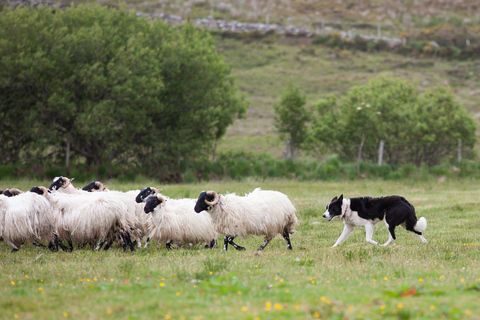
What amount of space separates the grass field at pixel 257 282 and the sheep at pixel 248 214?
1.70ft

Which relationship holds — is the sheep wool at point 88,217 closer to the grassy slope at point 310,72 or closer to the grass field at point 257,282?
the grass field at point 257,282

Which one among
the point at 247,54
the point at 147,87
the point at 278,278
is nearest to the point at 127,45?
the point at 147,87

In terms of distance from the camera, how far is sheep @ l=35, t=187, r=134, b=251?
1152 cm

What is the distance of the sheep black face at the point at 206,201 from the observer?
457 inches

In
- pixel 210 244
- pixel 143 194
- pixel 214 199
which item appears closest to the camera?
pixel 214 199

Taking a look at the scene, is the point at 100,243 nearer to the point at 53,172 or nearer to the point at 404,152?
the point at 53,172

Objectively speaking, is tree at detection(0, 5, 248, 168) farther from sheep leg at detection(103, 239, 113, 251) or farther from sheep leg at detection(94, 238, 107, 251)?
sheep leg at detection(94, 238, 107, 251)

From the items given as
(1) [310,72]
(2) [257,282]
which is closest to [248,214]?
(2) [257,282]

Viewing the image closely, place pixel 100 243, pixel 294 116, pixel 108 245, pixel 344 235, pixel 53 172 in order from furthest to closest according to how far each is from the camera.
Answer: pixel 294 116 → pixel 53 172 → pixel 108 245 → pixel 344 235 → pixel 100 243

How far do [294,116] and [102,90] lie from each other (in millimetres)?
15025

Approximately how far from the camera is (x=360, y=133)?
39406 millimetres

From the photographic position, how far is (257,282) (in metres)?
7.46

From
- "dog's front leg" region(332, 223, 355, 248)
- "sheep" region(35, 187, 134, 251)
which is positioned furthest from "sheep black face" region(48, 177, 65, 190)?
"dog's front leg" region(332, 223, 355, 248)

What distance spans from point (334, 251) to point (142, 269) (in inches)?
167
